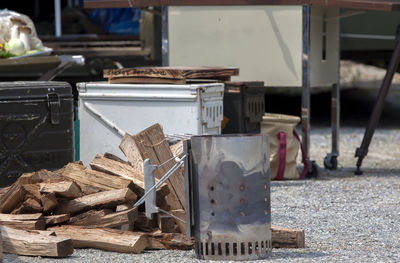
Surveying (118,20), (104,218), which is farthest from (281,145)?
(118,20)

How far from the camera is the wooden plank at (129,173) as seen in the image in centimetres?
496

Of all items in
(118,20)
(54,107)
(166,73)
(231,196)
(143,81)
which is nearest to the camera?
(231,196)

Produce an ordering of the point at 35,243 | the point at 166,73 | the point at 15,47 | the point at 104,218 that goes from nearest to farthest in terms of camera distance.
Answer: the point at 35,243 → the point at 104,218 → the point at 166,73 → the point at 15,47

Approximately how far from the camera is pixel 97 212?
490 centimetres

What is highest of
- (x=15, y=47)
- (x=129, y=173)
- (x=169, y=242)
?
(x=15, y=47)

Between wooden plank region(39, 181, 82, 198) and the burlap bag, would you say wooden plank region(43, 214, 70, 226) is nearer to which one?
wooden plank region(39, 181, 82, 198)

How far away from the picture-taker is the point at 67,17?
1391 centimetres

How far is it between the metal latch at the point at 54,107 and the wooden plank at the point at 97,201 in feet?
4.20

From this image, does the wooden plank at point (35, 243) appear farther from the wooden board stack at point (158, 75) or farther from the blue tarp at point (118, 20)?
the blue tarp at point (118, 20)

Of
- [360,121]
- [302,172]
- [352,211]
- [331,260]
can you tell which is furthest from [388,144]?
[331,260]

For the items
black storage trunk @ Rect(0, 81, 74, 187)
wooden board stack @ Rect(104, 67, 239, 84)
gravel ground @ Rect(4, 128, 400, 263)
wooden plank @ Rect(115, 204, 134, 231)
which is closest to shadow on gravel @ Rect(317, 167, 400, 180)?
gravel ground @ Rect(4, 128, 400, 263)

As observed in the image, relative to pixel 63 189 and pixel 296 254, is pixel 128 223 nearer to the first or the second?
pixel 63 189

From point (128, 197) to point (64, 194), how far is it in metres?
0.38

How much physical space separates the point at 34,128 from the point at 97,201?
135 cm
